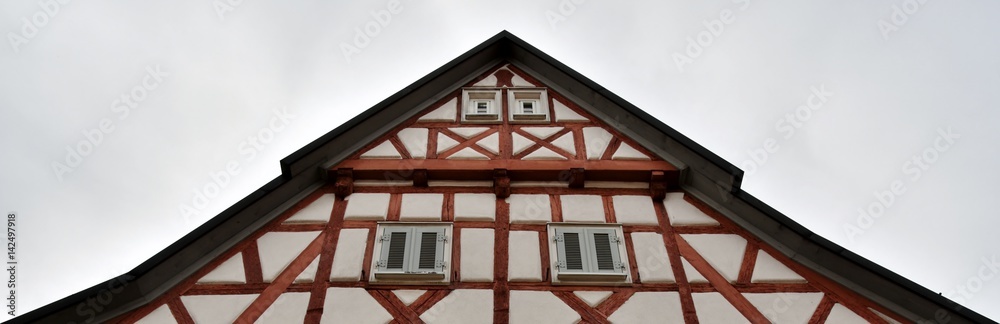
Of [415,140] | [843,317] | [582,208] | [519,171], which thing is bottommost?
[843,317]

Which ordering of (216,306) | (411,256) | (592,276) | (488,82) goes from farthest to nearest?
(488,82)
(411,256)
(592,276)
(216,306)

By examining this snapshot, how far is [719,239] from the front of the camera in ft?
27.9

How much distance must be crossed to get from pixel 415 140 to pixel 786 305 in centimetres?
521

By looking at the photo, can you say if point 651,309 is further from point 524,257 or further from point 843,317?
point 843,317

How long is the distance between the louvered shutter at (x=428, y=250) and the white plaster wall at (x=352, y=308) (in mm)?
632

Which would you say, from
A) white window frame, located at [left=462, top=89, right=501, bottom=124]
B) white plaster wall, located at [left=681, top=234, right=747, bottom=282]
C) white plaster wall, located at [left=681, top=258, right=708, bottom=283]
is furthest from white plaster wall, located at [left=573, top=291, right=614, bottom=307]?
white window frame, located at [left=462, top=89, right=501, bottom=124]

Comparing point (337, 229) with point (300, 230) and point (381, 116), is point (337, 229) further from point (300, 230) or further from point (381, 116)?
point (381, 116)

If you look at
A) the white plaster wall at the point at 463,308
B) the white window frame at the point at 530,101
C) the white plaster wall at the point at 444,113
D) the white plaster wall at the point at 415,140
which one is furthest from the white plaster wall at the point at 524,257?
the white plaster wall at the point at 444,113

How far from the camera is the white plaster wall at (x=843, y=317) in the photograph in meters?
7.58

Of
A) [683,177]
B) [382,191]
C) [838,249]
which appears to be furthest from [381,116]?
[838,249]

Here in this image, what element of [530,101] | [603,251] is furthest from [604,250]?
[530,101]

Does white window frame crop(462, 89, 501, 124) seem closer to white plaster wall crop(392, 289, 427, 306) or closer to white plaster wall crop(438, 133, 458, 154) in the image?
white plaster wall crop(438, 133, 458, 154)

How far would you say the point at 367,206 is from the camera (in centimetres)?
895

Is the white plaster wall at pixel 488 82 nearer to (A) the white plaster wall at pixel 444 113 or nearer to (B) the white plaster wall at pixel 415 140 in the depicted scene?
(A) the white plaster wall at pixel 444 113
